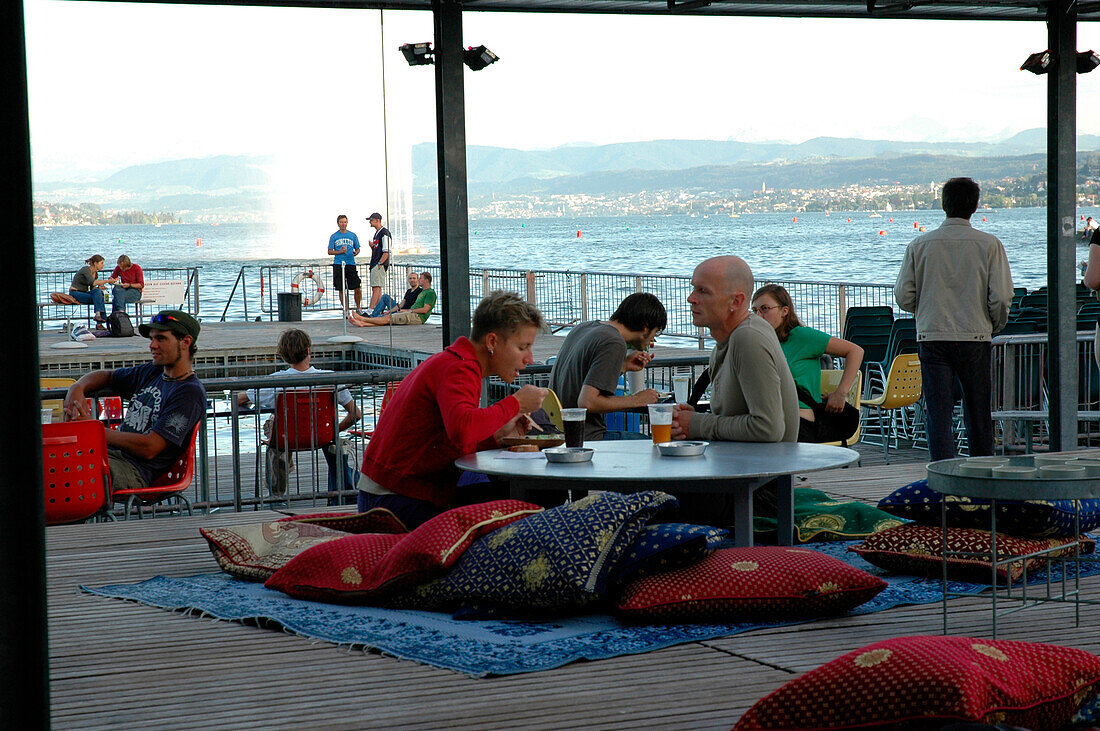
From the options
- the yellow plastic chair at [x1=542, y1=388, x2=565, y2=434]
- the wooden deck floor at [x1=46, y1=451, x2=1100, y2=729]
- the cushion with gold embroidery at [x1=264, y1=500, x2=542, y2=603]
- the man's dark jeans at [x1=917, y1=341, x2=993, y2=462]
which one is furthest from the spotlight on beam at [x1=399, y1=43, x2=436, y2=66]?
the wooden deck floor at [x1=46, y1=451, x2=1100, y2=729]

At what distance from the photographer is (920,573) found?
4.20 m

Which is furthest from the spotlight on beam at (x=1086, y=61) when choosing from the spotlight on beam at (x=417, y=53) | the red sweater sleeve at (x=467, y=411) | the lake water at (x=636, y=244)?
the red sweater sleeve at (x=467, y=411)

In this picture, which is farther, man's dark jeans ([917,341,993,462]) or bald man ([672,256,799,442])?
man's dark jeans ([917,341,993,462])

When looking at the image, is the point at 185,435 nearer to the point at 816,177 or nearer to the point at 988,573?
the point at 988,573

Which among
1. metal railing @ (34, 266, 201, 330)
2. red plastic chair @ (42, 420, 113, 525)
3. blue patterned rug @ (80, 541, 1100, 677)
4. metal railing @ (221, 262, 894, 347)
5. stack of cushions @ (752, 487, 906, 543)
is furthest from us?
metal railing @ (34, 266, 201, 330)

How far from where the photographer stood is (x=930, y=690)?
7.70ft

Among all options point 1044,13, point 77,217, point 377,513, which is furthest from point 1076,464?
point 77,217

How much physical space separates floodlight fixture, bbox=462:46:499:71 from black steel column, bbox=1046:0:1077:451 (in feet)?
12.3

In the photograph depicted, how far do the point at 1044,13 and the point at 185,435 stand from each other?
6132 millimetres

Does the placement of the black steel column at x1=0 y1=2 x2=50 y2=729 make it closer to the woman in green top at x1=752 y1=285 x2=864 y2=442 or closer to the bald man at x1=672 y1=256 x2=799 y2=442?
the bald man at x1=672 y1=256 x2=799 y2=442

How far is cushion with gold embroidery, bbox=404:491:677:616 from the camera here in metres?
3.57

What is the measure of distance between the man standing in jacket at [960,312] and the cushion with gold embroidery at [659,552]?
3218 mm

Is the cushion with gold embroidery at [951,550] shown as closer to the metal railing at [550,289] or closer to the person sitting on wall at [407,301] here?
the person sitting on wall at [407,301]

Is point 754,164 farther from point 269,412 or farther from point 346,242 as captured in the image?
point 269,412
